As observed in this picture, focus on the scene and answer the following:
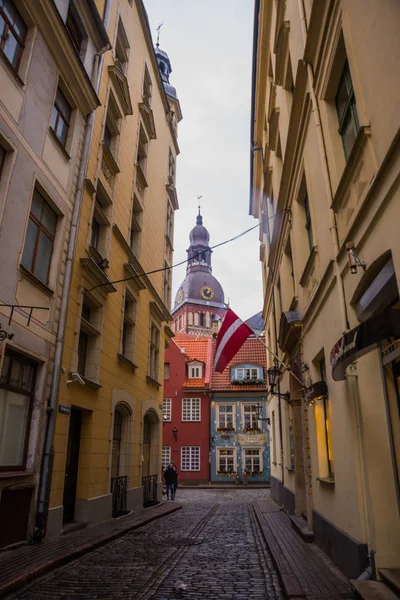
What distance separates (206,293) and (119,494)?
8280 cm

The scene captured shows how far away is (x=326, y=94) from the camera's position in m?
7.91

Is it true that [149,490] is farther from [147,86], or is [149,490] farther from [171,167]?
[147,86]

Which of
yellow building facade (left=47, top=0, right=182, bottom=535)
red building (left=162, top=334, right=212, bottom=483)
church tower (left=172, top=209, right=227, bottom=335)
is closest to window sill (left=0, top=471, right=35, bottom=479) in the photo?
yellow building facade (left=47, top=0, right=182, bottom=535)

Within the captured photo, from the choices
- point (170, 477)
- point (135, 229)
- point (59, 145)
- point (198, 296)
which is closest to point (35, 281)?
point (59, 145)

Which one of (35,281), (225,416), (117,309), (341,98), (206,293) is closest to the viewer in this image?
(341,98)

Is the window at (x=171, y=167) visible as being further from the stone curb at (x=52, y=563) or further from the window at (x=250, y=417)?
the stone curb at (x=52, y=563)

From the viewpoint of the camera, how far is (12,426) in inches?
345

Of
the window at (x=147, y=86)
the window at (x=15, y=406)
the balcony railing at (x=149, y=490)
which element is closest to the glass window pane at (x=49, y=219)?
the window at (x=15, y=406)

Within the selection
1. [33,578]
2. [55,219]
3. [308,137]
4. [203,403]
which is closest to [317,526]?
[33,578]

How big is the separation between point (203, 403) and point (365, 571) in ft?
97.4

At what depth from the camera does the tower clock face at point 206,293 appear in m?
96.1

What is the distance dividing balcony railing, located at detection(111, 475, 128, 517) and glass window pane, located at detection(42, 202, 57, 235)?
25.4 feet

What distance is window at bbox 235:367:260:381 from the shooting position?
35.2 metres

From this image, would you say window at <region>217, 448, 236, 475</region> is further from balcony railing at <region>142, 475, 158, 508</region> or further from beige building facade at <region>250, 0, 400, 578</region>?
beige building facade at <region>250, 0, 400, 578</region>
